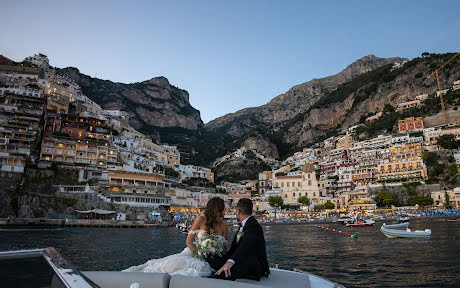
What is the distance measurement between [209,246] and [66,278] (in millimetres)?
3012

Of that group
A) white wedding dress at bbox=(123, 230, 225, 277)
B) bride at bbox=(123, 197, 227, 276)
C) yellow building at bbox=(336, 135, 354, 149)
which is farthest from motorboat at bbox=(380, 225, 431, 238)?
yellow building at bbox=(336, 135, 354, 149)

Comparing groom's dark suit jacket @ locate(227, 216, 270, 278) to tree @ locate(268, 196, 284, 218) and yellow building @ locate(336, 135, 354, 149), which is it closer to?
tree @ locate(268, 196, 284, 218)

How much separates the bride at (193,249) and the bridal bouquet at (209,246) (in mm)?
60

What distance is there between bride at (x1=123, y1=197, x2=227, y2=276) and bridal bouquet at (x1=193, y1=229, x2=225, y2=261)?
6cm

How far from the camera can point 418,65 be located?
11244 centimetres

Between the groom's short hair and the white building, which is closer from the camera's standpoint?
the groom's short hair

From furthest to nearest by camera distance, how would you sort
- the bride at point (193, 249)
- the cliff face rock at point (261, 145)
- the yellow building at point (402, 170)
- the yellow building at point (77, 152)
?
1. the cliff face rock at point (261, 145)
2. the yellow building at point (402, 170)
3. the yellow building at point (77, 152)
4. the bride at point (193, 249)

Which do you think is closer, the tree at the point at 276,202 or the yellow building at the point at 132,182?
the yellow building at the point at 132,182

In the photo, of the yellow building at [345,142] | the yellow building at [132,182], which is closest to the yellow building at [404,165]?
the yellow building at [345,142]

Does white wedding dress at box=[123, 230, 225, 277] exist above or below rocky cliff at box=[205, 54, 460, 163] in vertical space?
below

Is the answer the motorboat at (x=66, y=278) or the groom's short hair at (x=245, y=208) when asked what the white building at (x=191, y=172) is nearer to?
the groom's short hair at (x=245, y=208)

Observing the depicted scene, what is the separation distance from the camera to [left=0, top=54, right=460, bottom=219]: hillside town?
51.0 meters

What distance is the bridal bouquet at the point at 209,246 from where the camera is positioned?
4590mm

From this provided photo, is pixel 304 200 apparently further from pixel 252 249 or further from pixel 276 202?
pixel 252 249
